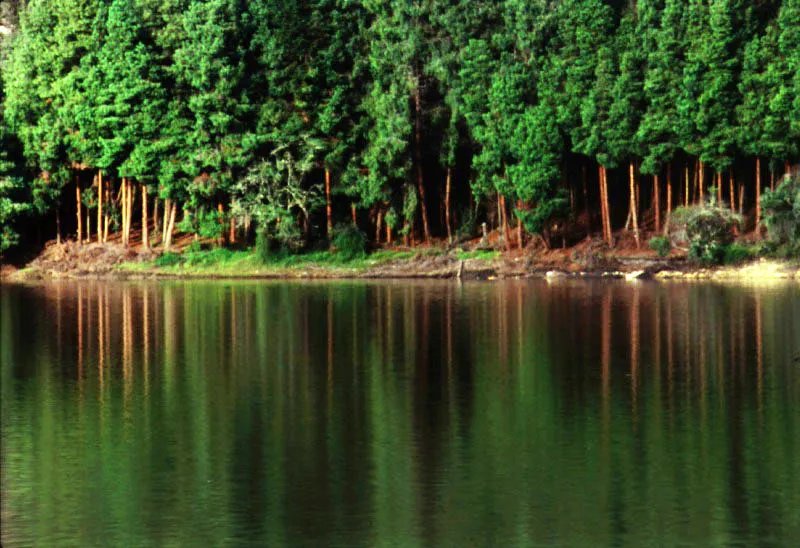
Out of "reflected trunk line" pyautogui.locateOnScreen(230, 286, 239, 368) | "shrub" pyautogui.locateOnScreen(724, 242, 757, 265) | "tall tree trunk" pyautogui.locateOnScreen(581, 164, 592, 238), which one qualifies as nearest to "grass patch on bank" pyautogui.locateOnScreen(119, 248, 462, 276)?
"tall tree trunk" pyautogui.locateOnScreen(581, 164, 592, 238)

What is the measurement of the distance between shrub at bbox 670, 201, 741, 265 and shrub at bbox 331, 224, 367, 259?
1269 centimetres

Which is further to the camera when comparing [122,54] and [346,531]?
[122,54]

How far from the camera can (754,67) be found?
5434cm

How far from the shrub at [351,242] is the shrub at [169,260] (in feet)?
20.7

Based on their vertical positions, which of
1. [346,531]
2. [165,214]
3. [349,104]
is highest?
[349,104]

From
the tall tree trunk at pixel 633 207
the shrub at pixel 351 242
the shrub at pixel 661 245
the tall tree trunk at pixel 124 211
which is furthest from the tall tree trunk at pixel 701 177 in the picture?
the tall tree trunk at pixel 124 211

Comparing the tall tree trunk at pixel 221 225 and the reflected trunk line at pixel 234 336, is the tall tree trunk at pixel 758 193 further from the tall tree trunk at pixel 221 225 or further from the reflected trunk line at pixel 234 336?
the tall tree trunk at pixel 221 225

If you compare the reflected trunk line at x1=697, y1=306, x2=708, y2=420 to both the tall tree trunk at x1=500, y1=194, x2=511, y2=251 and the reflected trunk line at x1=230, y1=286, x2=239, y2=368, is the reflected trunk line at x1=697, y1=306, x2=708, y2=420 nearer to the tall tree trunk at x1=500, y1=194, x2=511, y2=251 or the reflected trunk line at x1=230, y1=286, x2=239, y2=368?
the reflected trunk line at x1=230, y1=286, x2=239, y2=368

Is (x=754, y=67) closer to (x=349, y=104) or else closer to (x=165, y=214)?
Answer: (x=349, y=104)

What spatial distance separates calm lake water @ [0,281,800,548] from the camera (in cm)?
1741

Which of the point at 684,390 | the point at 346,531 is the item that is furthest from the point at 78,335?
the point at 346,531

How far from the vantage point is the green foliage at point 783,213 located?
5209 cm

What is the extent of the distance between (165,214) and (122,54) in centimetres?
665

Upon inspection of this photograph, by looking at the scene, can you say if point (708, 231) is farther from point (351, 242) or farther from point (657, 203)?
point (351, 242)
